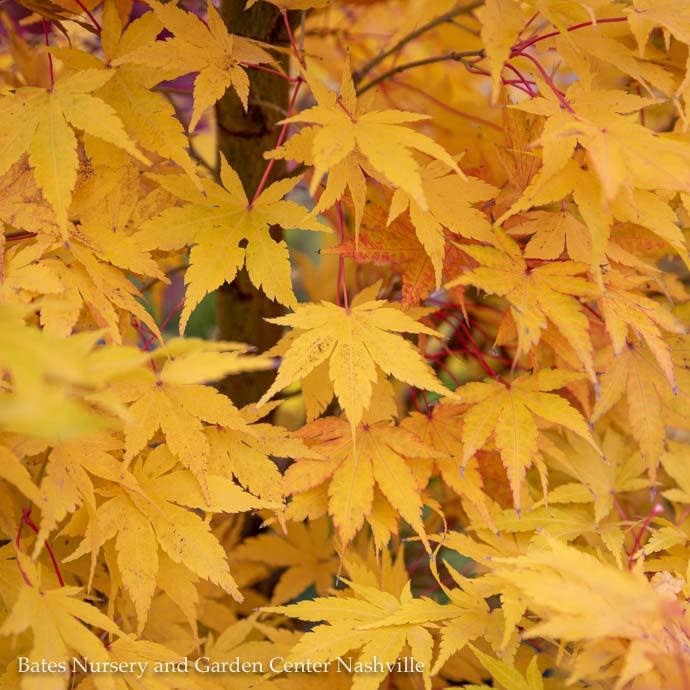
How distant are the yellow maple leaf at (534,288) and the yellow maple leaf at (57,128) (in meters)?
0.35

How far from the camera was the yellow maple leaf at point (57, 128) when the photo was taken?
0.69 metres

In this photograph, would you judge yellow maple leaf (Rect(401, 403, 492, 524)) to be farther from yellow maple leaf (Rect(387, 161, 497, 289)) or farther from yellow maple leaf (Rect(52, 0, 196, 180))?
yellow maple leaf (Rect(52, 0, 196, 180))

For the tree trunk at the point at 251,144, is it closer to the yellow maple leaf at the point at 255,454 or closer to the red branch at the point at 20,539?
the yellow maple leaf at the point at 255,454

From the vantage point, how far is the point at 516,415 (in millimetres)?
810

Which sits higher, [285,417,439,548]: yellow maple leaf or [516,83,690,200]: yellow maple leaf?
[516,83,690,200]: yellow maple leaf

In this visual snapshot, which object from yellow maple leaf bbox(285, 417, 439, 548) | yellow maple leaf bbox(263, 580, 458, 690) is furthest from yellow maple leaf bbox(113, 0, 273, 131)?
yellow maple leaf bbox(263, 580, 458, 690)

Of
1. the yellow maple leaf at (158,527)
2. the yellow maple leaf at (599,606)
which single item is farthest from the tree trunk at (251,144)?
the yellow maple leaf at (599,606)

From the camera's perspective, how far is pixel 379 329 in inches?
30.0

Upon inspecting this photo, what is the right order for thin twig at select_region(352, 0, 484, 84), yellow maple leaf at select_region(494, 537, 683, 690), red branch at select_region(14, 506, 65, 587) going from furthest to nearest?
thin twig at select_region(352, 0, 484, 84), red branch at select_region(14, 506, 65, 587), yellow maple leaf at select_region(494, 537, 683, 690)

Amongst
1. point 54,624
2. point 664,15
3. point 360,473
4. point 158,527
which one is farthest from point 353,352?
point 664,15

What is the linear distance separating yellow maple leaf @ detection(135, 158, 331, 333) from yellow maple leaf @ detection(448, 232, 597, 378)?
171mm

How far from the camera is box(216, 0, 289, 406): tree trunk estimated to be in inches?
37.5

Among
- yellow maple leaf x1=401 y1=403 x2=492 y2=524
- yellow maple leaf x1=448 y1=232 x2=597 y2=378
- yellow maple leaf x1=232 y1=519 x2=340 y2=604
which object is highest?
yellow maple leaf x1=448 y1=232 x2=597 y2=378

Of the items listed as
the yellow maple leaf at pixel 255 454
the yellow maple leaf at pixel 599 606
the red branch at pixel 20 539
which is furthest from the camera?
the yellow maple leaf at pixel 255 454
